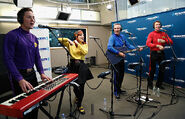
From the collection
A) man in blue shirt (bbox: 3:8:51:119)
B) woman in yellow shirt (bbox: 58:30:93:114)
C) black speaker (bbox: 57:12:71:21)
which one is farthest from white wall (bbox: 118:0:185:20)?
man in blue shirt (bbox: 3:8:51:119)

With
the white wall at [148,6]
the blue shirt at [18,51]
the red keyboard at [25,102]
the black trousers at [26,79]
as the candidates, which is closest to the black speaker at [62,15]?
the white wall at [148,6]

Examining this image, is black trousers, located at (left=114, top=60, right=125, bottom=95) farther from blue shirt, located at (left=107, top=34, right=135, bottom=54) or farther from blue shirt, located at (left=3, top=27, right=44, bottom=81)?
blue shirt, located at (left=3, top=27, right=44, bottom=81)

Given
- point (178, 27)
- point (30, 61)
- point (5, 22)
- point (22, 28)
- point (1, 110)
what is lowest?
point (1, 110)

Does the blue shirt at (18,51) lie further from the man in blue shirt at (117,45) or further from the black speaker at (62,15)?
the black speaker at (62,15)

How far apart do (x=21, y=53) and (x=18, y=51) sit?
0.04 m

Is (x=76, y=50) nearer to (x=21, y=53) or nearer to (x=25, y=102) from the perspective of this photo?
(x=21, y=53)

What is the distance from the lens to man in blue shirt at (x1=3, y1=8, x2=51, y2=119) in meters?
1.30

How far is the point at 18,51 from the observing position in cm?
141

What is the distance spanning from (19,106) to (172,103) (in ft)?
9.83

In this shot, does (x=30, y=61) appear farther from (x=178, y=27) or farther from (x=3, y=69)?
(x=178, y=27)

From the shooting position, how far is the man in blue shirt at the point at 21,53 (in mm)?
1300

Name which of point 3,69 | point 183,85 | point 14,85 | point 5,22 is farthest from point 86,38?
point 14,85

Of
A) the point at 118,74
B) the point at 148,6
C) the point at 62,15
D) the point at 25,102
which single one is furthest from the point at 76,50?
the point at 148,6

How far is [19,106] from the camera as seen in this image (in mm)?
965
